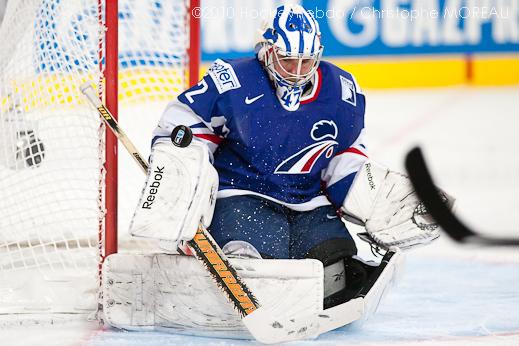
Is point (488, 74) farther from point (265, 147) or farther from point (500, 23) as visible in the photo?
point (265, 147)

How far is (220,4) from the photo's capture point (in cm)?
726

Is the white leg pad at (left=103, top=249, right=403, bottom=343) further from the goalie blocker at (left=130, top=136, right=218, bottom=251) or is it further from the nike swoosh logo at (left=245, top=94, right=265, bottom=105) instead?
the nike swoosh logo at (left=245, top=94, right=265, bottom=105)

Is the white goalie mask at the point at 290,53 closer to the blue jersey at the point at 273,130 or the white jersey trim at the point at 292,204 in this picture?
the blue jersey at the point at 273,130

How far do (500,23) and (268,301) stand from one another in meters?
5.69

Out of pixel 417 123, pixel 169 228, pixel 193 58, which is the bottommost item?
pixel 417 123

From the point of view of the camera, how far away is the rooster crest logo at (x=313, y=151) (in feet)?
8.89

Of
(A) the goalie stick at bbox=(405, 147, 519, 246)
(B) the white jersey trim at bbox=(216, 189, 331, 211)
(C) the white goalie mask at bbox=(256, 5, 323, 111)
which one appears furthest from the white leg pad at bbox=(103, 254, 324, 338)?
(A) the goalie stick at bbox=(405, 147, 519, 246)

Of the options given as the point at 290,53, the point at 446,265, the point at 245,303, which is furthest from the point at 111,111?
the point at 446,265

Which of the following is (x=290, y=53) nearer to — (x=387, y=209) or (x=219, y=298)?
(x=387, y=209)

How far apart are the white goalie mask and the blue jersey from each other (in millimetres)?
33

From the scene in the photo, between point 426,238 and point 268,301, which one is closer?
point 268,301

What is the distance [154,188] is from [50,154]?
77cm

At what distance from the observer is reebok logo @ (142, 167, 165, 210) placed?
2369 millimetres

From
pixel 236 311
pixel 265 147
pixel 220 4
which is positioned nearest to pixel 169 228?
pixel 236 311
